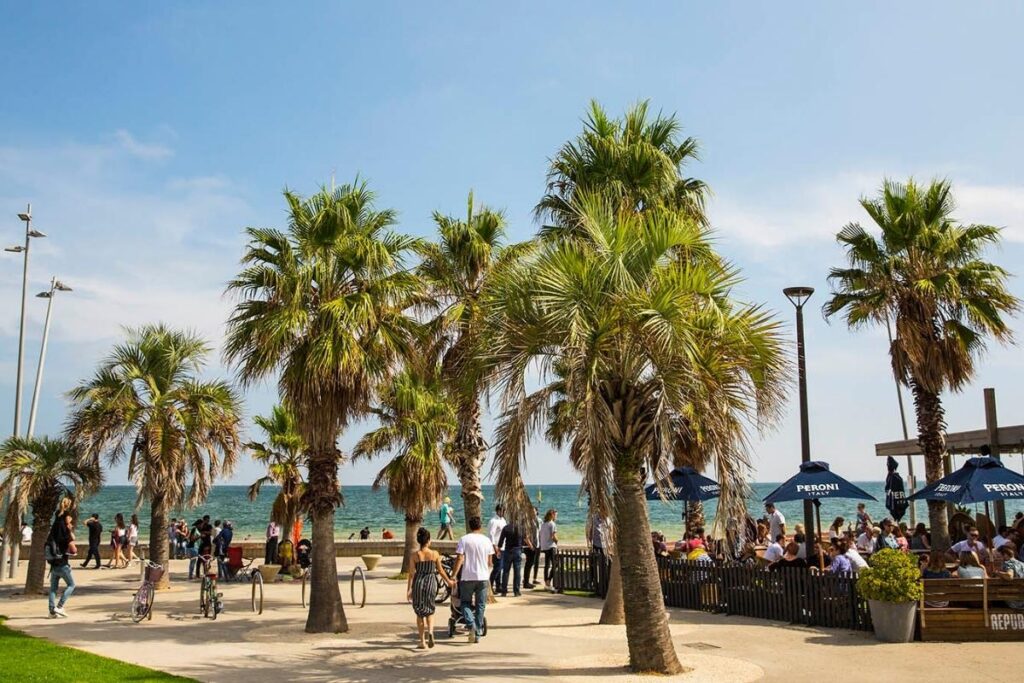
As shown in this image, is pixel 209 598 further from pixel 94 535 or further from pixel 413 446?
pixel 94 535

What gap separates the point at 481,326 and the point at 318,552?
579 cm

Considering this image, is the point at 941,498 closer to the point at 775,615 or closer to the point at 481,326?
the point at 775,615

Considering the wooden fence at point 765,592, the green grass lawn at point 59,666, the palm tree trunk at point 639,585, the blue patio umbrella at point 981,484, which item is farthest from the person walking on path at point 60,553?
the blue patio umbrella at point 981,484

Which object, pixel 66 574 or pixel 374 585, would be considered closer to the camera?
pixel 66 574

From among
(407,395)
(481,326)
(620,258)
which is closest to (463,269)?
(407,395)

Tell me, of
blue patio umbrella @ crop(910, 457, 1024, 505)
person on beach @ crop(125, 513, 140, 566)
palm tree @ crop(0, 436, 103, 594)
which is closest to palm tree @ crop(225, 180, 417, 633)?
palm tree @ crop(0, 436, 103, 594)

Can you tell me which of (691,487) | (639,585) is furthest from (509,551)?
(639,585)

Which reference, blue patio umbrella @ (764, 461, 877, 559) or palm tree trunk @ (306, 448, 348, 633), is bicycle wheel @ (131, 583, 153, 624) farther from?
blue patio umbrella @ (764, 461, 877, 559)

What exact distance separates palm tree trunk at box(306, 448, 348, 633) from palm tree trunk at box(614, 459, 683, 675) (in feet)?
19.7

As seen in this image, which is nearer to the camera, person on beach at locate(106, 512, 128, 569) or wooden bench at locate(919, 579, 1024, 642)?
wooden bench at locate(919, 579, 1024, 642)

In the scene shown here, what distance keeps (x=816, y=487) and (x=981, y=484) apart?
292cm

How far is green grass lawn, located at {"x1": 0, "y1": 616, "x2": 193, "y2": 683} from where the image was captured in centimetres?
1073

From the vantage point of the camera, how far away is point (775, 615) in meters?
15.6

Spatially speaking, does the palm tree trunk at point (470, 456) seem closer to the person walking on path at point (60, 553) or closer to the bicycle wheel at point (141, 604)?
the bicycle wheel at point (141, 604)
